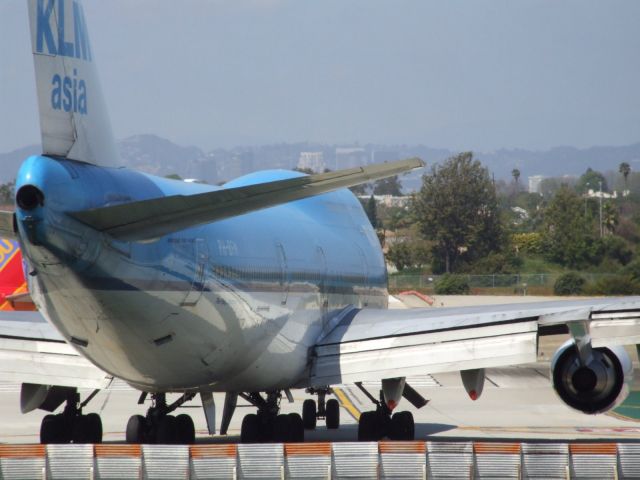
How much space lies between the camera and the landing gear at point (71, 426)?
829 inches

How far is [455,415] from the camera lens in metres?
31.3

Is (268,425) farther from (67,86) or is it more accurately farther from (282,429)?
(67,86)

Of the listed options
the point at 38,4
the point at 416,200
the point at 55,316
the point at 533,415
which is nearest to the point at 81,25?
the point at 38,4

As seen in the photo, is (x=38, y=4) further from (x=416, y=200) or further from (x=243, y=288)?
(x=416, y=200)

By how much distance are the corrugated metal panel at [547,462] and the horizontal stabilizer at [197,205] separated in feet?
17.2

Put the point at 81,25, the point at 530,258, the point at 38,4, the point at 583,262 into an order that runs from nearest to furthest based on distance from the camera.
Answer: the point at 38,4
the point at 81,25
the point at 583,262
the point at 530,258

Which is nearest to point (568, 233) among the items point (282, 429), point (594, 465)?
point (282, 429)

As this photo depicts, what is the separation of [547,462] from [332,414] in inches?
434

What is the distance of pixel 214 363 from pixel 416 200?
84317 mm

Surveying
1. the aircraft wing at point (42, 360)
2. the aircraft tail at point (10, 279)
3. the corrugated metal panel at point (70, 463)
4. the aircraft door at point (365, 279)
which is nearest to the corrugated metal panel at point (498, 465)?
the corrugated metal panel at point (70, 463)

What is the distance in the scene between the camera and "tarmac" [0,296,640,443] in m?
26.5

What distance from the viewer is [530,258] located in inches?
3492

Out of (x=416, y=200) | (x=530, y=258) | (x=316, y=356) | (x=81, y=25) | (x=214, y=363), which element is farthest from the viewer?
(x=416, y=200)

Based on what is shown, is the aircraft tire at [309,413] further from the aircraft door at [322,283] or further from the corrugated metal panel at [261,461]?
the corrugated metal panel at [261,461]
